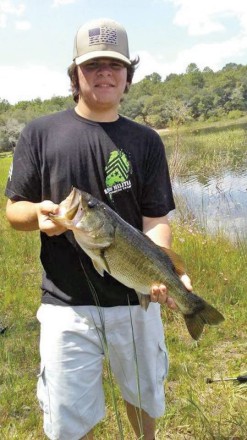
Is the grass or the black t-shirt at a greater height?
the black t-shirt

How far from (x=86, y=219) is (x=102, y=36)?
3.25 ft

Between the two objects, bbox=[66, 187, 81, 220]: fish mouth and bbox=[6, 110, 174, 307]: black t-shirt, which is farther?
bbox=[6, 110, 174, 307]: black t-shirt

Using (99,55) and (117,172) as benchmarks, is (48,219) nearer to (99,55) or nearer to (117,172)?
(117,172)

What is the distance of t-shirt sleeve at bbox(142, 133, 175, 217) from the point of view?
2.47 metres

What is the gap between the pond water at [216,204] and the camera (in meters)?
8.55

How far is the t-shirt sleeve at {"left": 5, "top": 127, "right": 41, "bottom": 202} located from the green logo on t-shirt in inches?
14.7

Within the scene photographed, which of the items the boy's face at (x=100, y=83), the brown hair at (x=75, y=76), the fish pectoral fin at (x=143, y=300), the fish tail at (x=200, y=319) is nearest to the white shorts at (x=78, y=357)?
the fish pectoral fin at (x=143, y=300)

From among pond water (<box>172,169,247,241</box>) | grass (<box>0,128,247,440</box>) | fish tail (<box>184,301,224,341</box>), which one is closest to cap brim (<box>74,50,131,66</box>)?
fish tail (<box>184,301,224,341</box>)

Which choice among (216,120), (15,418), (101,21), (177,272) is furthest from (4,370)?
(216,120)

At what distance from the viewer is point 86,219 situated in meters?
2.04

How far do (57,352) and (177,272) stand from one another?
2.57 feet

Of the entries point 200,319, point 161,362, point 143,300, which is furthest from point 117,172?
point 161,362

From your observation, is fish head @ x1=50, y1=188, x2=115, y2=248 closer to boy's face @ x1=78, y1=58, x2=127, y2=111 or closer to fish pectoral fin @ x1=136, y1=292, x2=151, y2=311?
fish pectoral fin @ x1=136, y1=292, x2=151, y2=311

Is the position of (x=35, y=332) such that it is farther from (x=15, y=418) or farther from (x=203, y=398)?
(x=203, y=398)
